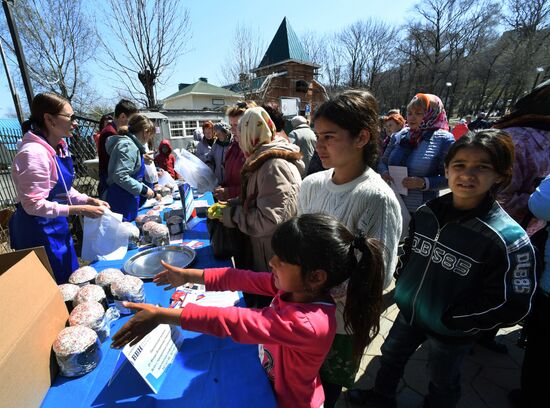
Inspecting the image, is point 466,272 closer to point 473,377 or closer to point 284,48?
point 473,377

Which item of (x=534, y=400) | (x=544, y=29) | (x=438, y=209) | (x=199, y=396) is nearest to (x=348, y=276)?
(x=199, y=396)

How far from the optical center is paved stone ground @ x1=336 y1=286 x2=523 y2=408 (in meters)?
1.94

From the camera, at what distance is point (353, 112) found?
1261mm

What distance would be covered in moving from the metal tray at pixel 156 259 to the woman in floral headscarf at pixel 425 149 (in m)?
2.10

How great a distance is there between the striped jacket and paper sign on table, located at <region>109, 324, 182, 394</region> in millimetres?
1268

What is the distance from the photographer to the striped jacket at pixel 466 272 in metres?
1.22

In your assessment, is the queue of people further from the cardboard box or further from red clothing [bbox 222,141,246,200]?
red clothing [bbox 222,141,246,200]

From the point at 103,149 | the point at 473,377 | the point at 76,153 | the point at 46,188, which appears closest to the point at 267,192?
the point at 46,188

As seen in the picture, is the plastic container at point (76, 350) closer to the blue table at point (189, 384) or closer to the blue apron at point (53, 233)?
the blue table at point (189, 384)

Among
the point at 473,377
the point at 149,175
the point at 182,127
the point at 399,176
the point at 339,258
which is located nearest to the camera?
the point at 339,258

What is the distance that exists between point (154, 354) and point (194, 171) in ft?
6.92

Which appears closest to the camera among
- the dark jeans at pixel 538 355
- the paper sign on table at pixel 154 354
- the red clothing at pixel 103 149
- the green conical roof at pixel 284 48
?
the paper sign on table at pixel 154 354

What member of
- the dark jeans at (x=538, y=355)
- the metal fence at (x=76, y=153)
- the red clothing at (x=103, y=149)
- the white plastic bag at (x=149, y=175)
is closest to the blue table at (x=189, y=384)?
the dark jeans at (x=538, y=355)

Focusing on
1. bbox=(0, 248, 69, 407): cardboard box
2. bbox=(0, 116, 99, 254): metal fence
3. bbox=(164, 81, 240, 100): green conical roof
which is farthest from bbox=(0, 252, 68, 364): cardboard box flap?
bbox=(164, 81, 240, 100): green conical roof
